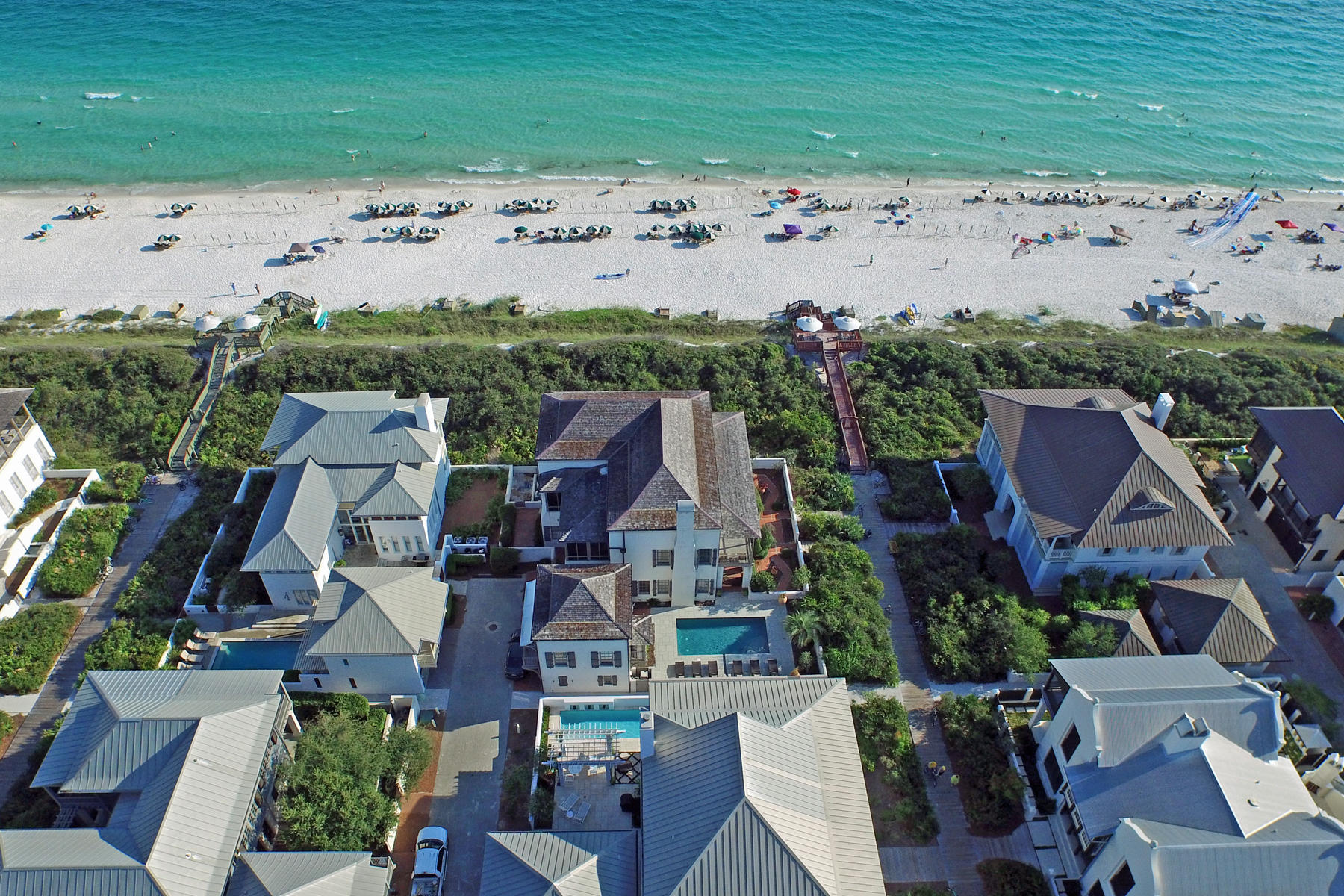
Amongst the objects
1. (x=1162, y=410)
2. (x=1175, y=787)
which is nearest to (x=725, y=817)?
(x=1175, y=787)

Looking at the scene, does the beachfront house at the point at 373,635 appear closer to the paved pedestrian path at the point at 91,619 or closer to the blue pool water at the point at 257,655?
the blue pool water at the point at 257,655

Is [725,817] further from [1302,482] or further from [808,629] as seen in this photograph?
[1302,482]

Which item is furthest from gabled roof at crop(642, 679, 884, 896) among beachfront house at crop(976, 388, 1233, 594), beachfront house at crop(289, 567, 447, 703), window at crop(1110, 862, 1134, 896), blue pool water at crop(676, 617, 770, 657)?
beachfront house at crop(976, 388, 1233, 594)

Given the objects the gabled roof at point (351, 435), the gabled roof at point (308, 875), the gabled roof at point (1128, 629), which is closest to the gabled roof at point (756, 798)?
the gabled roof at point (308, 875)

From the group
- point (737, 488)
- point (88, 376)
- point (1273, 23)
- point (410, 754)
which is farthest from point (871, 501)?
point (1273, 23)

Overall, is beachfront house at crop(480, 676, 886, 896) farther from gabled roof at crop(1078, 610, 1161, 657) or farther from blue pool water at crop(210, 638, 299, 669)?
blue pool water at crop(210, 638, 299, 669)

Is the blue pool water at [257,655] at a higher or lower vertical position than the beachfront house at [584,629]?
lower
